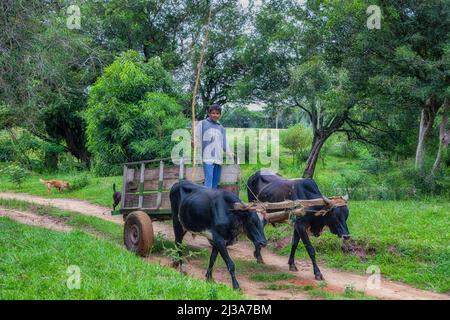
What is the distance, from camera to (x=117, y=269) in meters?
6.31

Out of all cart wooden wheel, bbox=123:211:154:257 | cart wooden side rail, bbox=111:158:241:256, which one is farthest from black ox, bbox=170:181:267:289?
cart wooden side rail, bbox=111:158:241:256

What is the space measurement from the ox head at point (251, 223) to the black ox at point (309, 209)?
1.03 m

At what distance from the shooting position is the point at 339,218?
741 centimetres

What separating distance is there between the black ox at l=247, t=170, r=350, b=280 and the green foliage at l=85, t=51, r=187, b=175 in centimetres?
984

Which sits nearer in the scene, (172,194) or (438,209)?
(172,194)

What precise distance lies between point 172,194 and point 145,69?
12682mm

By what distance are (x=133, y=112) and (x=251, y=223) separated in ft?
43.0

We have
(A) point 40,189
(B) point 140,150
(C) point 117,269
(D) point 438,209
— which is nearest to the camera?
(C) point 117,269

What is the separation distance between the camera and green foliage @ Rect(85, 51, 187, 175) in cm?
1866

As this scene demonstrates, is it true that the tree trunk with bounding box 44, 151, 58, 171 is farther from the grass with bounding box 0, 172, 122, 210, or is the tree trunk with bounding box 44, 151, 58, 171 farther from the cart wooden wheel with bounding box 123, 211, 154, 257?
the cart wooden wheel with bounding box 123, 211, 154, 257

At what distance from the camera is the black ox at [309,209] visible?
7.37 meters
